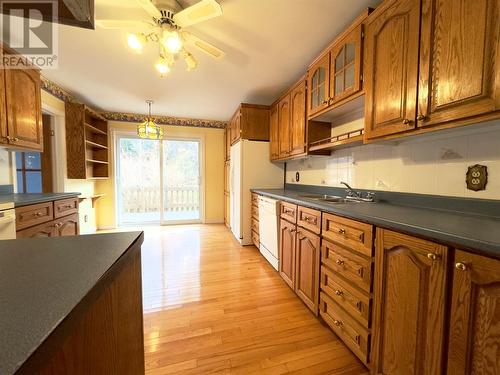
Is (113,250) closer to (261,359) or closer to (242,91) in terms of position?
(261,359)

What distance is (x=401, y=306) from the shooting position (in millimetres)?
950

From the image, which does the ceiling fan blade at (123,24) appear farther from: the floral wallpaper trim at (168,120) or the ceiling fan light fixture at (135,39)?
the floral wallpaper trim at (168,120)

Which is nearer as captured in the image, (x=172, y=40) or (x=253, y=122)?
(x=172, y=40)

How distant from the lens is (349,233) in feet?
4.09

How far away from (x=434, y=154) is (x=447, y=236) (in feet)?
2.67

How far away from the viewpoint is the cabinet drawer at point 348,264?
3.75ft

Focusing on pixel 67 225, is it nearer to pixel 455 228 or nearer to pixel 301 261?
pixel 301 261

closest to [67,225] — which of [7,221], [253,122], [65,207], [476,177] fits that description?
[65,207]

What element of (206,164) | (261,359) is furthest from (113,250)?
(206,164)

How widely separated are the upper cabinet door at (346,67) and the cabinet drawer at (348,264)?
1.13m

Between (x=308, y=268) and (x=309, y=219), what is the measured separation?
0.40m

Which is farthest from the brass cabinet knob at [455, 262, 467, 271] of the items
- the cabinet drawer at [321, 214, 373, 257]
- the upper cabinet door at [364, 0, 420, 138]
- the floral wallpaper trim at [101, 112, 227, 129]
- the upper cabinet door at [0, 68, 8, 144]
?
the floral wallpaper trim at [101, 112, 227, 129]

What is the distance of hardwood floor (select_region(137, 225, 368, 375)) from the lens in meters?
1.23

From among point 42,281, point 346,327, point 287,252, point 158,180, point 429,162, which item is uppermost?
point 429,162
